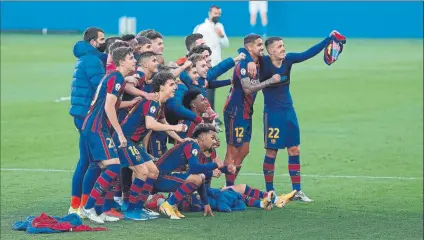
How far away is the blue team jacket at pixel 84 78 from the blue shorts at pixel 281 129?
220 cm

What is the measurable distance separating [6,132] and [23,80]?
934cm

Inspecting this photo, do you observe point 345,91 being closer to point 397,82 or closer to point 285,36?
point 397,82

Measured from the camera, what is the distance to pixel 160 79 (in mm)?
11258

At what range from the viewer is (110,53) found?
1133 centimetres

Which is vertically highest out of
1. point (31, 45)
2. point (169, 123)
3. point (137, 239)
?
point (31, 45)

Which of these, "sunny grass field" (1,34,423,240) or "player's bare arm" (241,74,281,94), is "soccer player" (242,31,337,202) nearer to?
"player's bare arm" (241,74,281,94)

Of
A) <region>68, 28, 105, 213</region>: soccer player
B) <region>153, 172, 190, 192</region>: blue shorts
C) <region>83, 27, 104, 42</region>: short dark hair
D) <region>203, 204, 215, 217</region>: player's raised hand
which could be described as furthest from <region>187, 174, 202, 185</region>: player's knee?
<region>83, 27, 104, 42</region>: short dark hair

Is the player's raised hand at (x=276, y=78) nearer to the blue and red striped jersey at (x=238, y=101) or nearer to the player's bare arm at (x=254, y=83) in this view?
the player's bare arm at (x=254, y=83)

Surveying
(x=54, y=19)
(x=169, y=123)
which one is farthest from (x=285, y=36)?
(x=169, y=123)

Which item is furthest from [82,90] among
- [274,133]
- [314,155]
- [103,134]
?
[314,155]

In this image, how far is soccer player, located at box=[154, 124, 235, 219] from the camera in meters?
11.3

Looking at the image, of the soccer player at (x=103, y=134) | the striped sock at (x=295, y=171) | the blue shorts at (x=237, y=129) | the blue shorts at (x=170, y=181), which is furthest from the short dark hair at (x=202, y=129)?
the striped sock at (x=295, y=171)

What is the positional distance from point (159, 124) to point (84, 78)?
101cm

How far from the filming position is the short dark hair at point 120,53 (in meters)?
11.0
